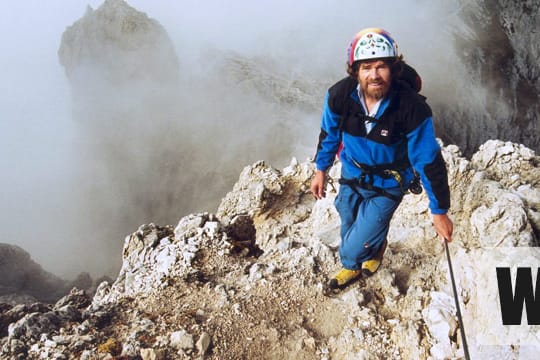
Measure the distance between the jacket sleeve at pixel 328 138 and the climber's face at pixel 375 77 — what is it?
43 centimetres

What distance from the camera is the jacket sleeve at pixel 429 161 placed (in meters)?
2.57

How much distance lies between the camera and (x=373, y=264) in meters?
3.67

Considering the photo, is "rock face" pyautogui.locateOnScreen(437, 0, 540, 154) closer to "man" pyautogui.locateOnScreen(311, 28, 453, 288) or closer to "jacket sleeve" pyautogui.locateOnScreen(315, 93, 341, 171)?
"man" pyautogui.locateOnScreen(311, 28, 453, 288)

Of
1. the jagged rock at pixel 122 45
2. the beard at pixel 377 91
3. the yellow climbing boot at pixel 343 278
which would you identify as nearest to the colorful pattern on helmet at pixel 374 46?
the beard at pixel 377 91

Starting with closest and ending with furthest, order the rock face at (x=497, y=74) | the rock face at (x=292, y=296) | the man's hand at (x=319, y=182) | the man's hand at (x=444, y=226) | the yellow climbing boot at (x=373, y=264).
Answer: the man's hand at (x=444, y=226)
the rock face at (x=292, y=296)
the man's hand at (x=319, y=182)
the yellow climbing boot at (x=373, y=264)
the rock face at (x=497, y=74)

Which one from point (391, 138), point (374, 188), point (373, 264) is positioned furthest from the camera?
point (373, 264)

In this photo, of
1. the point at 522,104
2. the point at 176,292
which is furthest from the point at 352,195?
the point at 522,104

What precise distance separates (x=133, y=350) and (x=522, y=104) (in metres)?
17.4

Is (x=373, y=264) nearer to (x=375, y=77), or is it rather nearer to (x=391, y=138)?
(x=391, y=138)

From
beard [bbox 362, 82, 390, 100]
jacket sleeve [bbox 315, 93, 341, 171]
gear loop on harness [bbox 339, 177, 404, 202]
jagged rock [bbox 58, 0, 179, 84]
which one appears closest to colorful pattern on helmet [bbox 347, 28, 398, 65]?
beard [bbox 362, 82, 390, 100]

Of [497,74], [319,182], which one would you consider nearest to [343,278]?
[319,182]

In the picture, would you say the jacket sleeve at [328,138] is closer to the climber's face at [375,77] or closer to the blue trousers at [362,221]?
the blue trousers at [362,221]

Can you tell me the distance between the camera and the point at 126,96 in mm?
27203

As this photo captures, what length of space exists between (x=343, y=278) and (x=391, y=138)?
5.18 feet
